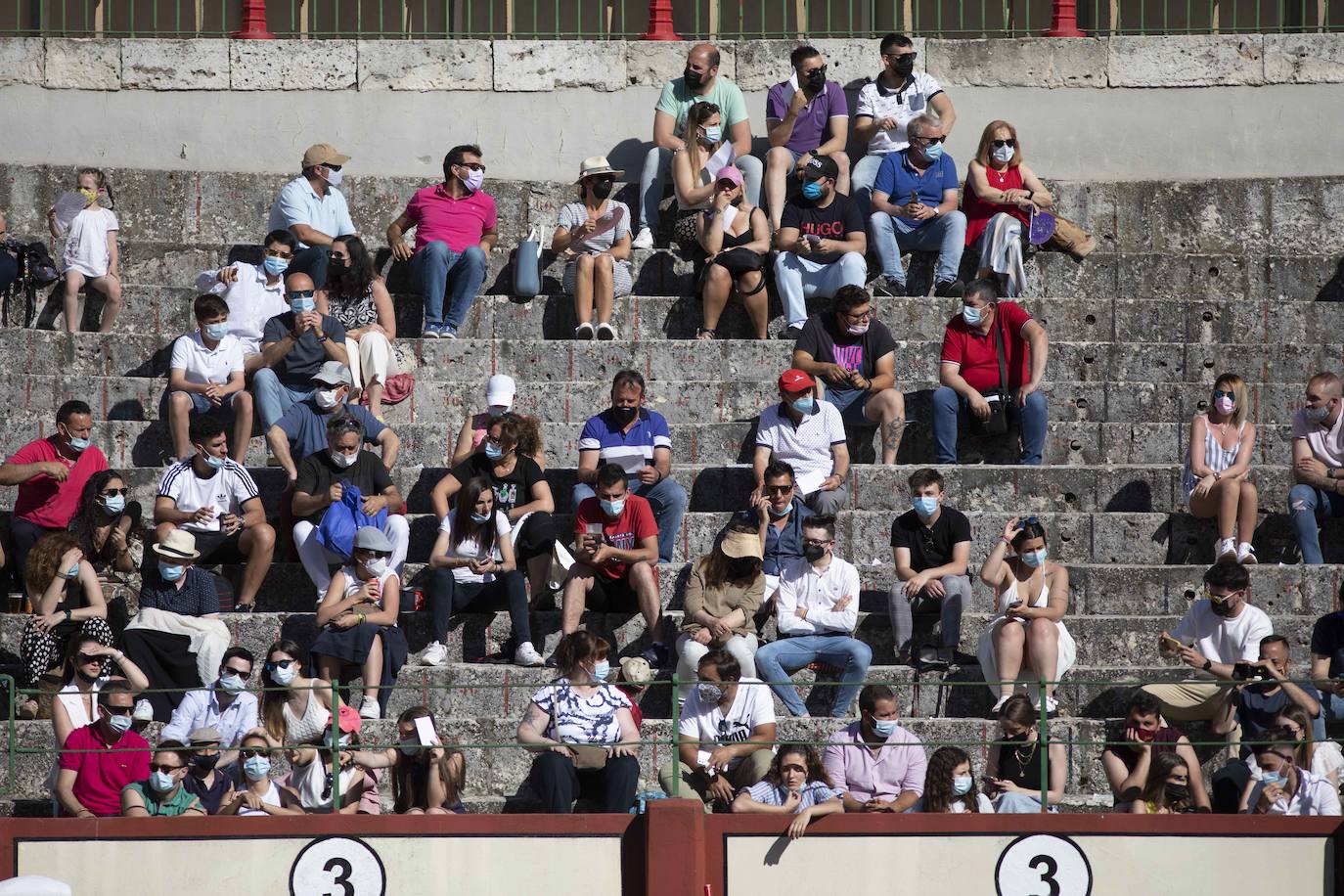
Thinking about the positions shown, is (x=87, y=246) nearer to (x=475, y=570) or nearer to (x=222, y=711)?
(x=475, y=570)

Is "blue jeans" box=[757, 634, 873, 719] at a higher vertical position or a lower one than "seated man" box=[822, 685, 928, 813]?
higher

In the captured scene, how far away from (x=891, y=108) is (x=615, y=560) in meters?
5.60

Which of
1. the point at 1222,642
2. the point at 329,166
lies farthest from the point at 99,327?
the point at 1222,642

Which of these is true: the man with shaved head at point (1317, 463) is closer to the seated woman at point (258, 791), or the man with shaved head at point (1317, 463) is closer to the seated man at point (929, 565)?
the seated man at point (929, 565)

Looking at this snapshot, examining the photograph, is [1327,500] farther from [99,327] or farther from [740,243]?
[99,327]

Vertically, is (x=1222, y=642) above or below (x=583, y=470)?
below

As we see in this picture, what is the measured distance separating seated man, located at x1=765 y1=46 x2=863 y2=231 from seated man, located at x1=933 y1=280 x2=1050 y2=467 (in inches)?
84.7

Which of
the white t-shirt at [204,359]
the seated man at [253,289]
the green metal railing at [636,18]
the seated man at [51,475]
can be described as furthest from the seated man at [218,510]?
the green metal railing at [636,18]

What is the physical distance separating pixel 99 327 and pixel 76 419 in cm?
247

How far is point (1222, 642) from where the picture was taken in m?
12.8

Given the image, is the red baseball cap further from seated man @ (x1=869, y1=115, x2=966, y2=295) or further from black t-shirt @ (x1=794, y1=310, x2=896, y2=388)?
seated man @ (x1=869, y1=115, x2=966, y2=295)

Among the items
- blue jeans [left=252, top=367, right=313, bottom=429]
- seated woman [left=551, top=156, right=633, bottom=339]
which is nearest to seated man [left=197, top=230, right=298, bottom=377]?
blue jeans [left=252, top=367, right=313, bottom=429]

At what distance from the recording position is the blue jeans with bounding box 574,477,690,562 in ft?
45.3

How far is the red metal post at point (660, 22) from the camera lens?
62.2 feet
